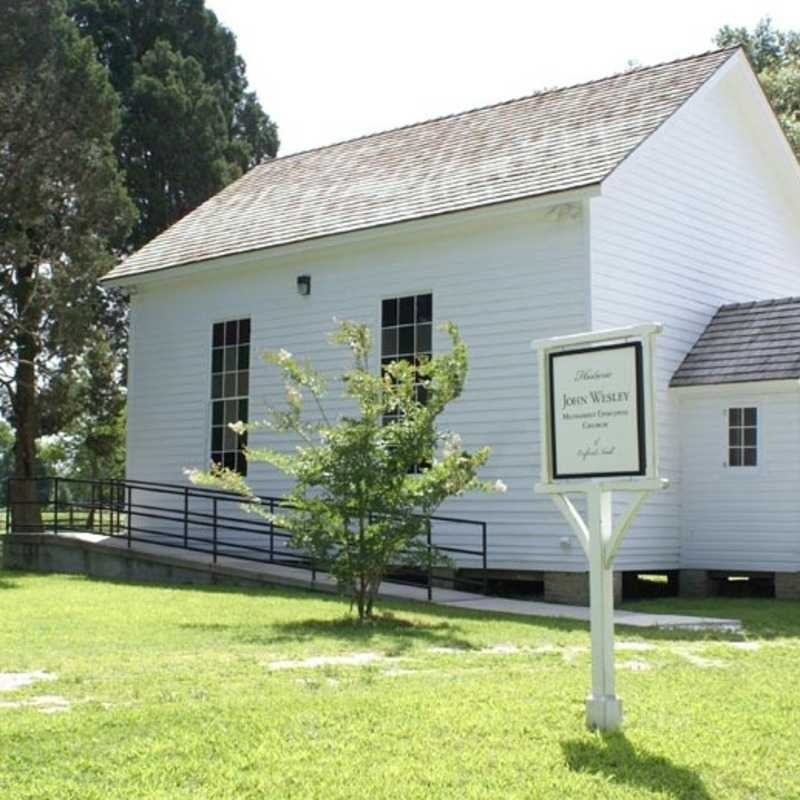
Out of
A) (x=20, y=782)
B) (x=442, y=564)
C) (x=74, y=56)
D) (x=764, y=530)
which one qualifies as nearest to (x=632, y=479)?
(x=20, y=782)

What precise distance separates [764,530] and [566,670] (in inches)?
326

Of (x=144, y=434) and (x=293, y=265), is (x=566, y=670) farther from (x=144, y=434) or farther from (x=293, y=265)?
(x=144, y=434)

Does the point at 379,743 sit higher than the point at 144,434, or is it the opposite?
the point at 144,434

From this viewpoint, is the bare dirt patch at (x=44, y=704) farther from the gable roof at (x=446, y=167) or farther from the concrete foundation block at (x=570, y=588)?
the gable roof at (x=446, y=167)

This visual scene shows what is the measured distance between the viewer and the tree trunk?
77.8 ft

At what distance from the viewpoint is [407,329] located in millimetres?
18594

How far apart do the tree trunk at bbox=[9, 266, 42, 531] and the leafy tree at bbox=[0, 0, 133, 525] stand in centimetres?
4

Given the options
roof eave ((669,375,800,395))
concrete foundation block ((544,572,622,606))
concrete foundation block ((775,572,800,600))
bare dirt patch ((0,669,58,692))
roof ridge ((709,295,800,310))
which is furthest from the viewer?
roof ridge ((709,295,800,310))

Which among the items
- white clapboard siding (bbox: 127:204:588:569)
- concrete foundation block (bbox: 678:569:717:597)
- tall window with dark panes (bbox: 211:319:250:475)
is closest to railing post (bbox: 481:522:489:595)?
white clapboard siding (bbox: 127:204:588:569)

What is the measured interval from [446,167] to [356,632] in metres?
9.59

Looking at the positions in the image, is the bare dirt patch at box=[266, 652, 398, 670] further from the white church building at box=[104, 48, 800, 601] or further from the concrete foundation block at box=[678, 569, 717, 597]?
the concrete foundation block at box=[678, 569, 717, 597]

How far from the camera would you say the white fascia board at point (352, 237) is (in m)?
16.4

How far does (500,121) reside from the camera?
20.5 m

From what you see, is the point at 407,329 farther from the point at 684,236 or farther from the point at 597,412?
the point at 597,412
